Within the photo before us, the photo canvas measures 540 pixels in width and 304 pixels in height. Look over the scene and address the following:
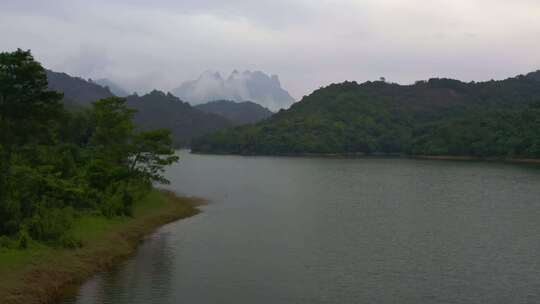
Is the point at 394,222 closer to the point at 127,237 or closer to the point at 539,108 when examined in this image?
the point at 127,237

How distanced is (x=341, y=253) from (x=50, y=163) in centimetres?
2503

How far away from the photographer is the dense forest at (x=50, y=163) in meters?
33.2

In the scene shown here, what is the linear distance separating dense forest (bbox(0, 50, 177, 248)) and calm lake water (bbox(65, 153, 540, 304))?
5227mm

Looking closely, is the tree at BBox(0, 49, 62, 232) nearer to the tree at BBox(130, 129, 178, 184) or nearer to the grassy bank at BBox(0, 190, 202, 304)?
the grassy bank at BBox(0, 190, 202, 304)

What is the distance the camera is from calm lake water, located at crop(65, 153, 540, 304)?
28.0m

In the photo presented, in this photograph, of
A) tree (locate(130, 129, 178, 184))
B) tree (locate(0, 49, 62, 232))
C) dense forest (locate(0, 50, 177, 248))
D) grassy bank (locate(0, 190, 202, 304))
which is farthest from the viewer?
tree (locate(130, 129, 178, 184))

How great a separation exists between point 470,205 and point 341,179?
35.4 metres

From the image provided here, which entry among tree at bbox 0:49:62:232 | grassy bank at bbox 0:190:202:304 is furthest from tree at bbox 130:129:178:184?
tree at bbox 0:49:62:232

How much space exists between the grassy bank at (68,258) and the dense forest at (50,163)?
107cm

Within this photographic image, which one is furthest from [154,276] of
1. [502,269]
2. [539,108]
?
[539,108]

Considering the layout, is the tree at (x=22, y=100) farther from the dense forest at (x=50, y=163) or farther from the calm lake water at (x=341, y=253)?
the calm lake water at (x=341, y=253)

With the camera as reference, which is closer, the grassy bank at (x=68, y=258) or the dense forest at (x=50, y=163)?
the grassy bank at (x=68, y=258)

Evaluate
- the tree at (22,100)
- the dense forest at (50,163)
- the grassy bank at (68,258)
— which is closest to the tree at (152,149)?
the dense forest at (50,163)

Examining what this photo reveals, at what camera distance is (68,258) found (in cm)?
3167
